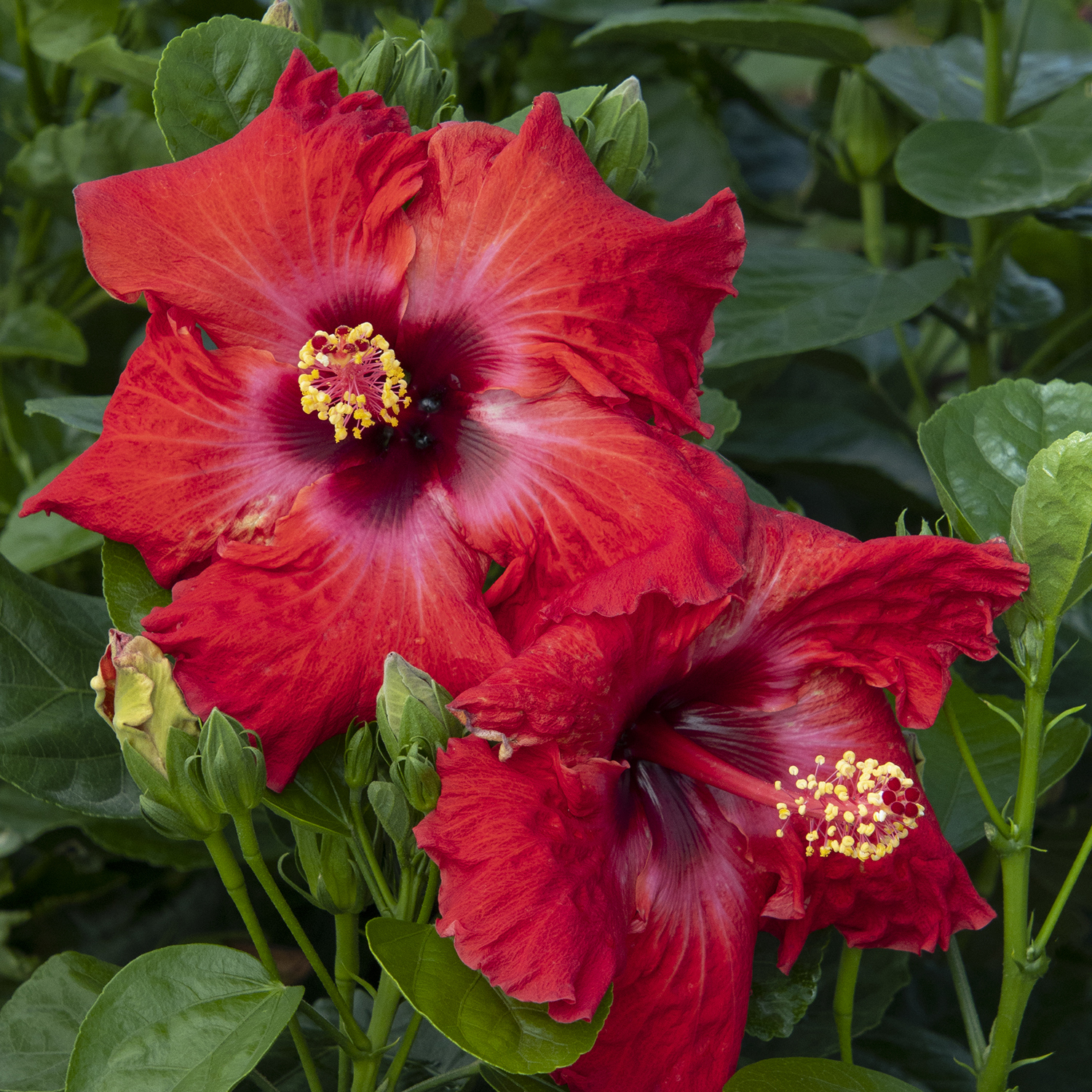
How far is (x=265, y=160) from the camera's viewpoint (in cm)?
72

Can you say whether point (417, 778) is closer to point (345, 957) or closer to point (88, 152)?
point (345, 957)

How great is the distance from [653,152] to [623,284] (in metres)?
0.25

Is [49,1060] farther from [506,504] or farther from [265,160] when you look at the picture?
[265,160]

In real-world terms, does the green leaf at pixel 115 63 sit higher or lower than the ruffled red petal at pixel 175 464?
higher

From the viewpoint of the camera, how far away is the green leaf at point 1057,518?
714mm

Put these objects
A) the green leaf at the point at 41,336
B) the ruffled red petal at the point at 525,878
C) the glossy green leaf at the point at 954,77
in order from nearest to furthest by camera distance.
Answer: the ruffled red petal at the point at 525,878, the green leaf at the point at 41,336, the glossy green leaf at the point at 954,77

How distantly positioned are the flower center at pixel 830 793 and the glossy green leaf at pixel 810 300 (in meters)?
0.50

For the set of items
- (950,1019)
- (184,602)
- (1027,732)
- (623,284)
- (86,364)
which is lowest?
(950,1019)

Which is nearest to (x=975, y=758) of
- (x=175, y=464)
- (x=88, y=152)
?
(x=175, y=464)

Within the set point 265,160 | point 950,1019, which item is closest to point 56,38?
point 265,160

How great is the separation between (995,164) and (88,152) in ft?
2.99

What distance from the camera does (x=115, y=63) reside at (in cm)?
117

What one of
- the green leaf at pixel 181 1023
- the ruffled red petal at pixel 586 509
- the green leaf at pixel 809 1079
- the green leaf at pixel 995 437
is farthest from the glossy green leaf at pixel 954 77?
the green leaf at pixel 181 1023

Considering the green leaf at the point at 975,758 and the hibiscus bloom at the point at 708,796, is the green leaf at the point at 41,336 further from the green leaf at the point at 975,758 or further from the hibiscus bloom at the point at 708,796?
the green leaf at the point at 975,758
